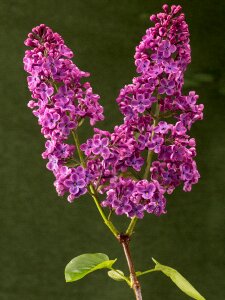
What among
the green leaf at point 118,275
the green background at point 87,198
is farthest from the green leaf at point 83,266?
the green background at point 87,198

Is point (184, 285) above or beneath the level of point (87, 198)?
beneath

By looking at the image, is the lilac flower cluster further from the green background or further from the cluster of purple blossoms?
the green background

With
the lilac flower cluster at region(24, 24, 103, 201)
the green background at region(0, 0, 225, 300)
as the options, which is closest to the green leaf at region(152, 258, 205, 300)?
the lilac flower cluster at region(24, 24, 103, 201)

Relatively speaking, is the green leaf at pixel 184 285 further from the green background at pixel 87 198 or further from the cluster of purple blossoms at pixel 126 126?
the green background at pixel 87 198

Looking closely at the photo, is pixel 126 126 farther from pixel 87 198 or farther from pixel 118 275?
pixel 87 198

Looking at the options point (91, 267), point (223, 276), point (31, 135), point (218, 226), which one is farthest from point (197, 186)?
point (91, 267)

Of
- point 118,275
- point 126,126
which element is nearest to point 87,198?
point 118,275

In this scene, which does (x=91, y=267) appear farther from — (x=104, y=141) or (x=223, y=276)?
(x=223, y=276)
